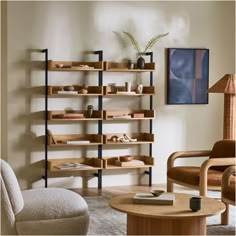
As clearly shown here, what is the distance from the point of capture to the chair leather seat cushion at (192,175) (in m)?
5.56

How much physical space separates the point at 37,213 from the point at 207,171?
2.23 m

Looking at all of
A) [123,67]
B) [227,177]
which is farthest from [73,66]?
[227,177]

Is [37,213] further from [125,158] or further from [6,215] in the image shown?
[125,158]

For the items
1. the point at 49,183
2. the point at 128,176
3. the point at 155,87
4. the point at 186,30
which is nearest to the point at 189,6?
the point at 186,30

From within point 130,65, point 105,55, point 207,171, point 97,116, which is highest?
point 105,55

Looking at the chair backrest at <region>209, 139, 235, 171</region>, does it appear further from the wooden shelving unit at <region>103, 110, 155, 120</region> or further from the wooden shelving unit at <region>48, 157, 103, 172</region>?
the wooden shelving unit at <region>48, 157, 103, 172</region>

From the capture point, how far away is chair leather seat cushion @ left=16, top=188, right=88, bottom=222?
160 inches

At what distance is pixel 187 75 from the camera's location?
25.5 ft

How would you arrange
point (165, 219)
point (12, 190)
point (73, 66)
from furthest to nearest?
point (73, 66) < point (12, 190) < point (165, 219)

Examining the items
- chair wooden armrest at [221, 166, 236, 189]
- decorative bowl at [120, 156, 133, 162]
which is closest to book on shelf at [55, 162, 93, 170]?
decorative bowl at [120, 156, 133, 162]

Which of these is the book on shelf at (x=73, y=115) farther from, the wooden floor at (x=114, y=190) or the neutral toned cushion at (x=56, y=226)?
the neutral toned cushion at (x=56, y=226)

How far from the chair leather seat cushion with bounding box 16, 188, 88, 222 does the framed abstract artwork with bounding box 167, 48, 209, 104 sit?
3.60m

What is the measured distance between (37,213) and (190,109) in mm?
4172

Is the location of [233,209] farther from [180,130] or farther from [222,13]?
[222,13]
